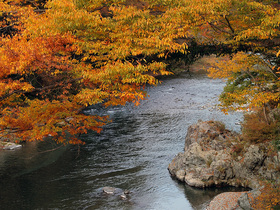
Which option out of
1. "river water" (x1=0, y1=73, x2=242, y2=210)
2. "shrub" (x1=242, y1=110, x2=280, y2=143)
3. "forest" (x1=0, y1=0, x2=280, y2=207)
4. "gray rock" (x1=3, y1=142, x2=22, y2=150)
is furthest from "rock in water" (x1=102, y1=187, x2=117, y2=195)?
"gray rock" (x1=3, y1=142, x2=22, y2=150)

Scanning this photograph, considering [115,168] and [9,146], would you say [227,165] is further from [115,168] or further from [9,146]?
[9,146]

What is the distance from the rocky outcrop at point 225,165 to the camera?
1620 centimetres

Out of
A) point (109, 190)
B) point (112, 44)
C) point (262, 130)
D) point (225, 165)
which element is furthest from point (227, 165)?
point (112, 44)

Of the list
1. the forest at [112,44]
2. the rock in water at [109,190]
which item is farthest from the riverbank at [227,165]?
the forest at [112,44]

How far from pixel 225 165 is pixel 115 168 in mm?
6895

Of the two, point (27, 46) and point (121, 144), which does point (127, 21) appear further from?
point (121, 144)

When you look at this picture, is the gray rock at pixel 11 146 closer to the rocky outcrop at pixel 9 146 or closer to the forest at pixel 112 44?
the rocky outcrop at pixel 9 146

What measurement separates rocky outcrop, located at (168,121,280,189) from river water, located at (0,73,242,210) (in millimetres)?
797

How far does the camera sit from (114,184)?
1705 cm

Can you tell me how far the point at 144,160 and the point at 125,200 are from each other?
5254 mm

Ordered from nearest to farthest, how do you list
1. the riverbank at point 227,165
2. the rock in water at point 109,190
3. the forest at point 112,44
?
1. the forest at point 112,44
2. the rock in water at point 109,190
3. the riverbank at point 227,165

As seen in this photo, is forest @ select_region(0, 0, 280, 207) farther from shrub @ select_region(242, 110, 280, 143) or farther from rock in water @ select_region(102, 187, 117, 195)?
shrub @ select_region(242, 110, 280, 143)

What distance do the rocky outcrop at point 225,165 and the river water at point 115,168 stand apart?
2.62 ft

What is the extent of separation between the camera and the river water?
15234mm
